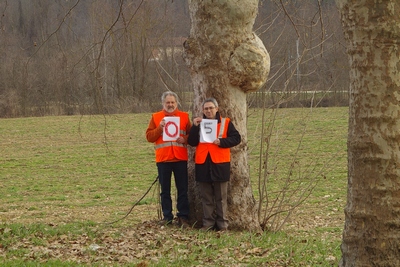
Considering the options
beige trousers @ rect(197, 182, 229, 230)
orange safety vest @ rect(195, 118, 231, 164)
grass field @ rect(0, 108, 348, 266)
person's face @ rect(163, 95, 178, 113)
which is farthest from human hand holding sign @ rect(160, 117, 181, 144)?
grass field @ rect(0, 108, 348, 266)

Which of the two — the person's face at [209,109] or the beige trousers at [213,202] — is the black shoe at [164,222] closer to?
the beige trousers at [213,202]

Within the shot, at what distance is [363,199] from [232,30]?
459 centimetres

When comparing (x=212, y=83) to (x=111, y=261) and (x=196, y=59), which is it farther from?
(x=111, y=261)

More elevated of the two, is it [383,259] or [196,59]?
[196,59]

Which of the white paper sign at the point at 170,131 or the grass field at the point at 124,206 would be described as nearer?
the grass field at the point at 124,206

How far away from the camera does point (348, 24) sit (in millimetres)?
4156

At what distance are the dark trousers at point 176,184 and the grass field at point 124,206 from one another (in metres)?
0.44

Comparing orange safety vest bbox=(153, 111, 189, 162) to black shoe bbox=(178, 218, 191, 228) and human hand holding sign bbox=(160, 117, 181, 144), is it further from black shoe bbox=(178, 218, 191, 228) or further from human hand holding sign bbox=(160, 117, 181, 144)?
black shoe bbox=(178, 218, 191, 228)

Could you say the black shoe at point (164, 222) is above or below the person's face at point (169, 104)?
below

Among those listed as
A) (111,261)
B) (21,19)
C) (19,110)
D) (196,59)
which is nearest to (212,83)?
(196,59)

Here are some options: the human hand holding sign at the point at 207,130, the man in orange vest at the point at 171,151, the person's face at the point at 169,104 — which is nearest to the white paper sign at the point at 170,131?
the man in orange vest at the point at 171,151

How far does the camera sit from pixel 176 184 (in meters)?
8.86

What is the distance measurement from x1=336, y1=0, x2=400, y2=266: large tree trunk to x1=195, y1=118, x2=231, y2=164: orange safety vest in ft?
13.6

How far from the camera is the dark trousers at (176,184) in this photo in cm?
876
